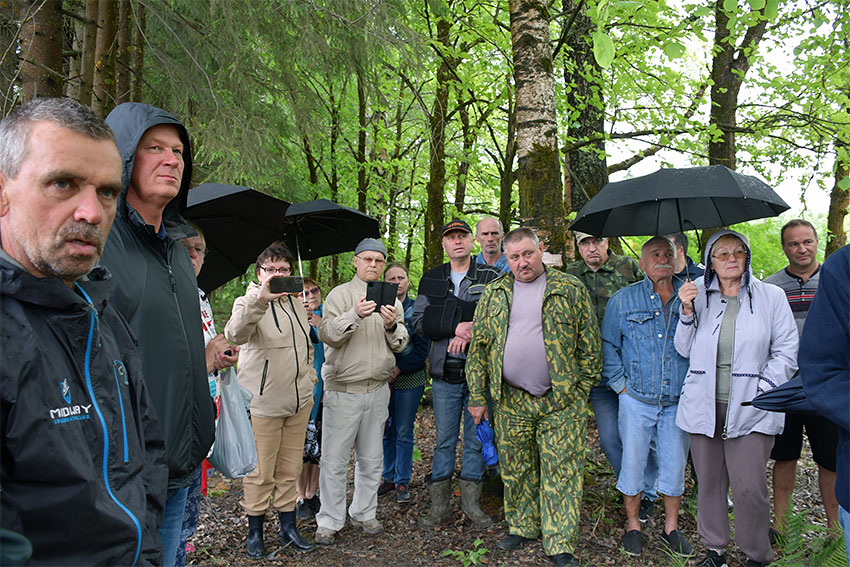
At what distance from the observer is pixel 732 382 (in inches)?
153

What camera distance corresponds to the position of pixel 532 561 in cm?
420

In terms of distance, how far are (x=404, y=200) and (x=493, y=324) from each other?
11.7 metres

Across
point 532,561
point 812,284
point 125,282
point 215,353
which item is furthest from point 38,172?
point 812,284

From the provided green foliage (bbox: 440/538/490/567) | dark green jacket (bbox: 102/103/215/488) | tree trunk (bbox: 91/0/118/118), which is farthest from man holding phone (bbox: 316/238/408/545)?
tree trunk (bbox: 91/0/118/118)

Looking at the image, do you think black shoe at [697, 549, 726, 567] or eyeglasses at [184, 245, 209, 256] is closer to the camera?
eyeglasses at [184, 245, 209, 256]

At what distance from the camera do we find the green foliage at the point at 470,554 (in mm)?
4230

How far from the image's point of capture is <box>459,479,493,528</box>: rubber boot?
15.8 ft

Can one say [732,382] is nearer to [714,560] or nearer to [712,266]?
[712,266]

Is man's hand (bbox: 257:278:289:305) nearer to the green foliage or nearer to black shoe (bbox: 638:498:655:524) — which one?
the green foliage

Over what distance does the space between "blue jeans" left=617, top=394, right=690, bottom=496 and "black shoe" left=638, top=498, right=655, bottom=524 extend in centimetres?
31

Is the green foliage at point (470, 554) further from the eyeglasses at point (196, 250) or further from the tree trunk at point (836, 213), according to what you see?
the tree trunk at point (836, 213)

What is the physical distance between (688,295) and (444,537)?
2676mm

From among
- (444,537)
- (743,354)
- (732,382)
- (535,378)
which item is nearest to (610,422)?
(535,378)

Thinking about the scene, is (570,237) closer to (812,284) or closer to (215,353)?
(812,284)
